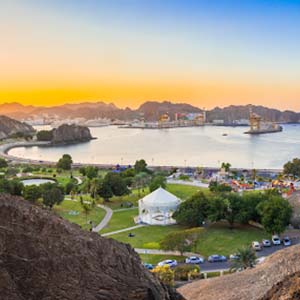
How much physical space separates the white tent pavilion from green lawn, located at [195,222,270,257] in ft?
8.44

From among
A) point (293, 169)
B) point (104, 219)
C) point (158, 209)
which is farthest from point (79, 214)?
point (293, 169)

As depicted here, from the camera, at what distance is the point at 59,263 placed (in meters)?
6.14

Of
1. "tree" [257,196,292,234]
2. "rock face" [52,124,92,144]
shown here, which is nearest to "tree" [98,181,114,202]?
"tree" [257,196,292,234]

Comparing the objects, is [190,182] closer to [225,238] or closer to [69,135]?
[225,238]

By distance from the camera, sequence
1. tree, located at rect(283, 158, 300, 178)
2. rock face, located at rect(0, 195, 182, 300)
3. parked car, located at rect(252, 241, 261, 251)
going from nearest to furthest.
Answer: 1. rock face, located at rect(0, 195, 182, 300)
2. parked car, located at rect(252, 241, 261, 251)
3. tree, located at rect(283, 158, 300, 178)

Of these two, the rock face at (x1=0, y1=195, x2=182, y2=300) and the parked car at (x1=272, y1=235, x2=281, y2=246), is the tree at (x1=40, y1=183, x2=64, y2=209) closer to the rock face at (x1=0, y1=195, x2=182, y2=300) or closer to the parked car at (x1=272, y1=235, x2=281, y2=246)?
the parked car at (x1=272, y1=235, x2=281, y2=246)

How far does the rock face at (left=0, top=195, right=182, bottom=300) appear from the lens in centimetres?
586

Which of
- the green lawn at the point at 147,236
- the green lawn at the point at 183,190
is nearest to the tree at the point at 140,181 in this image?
the green lawn at the point at 183,190

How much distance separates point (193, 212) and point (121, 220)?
438 cm

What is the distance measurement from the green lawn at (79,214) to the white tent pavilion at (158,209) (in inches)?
97.1

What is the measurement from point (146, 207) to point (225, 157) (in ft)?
140

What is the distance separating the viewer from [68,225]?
22.8 feet

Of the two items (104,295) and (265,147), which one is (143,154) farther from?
(104,295)

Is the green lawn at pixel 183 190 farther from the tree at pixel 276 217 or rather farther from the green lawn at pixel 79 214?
the tree at pixel 276 217
